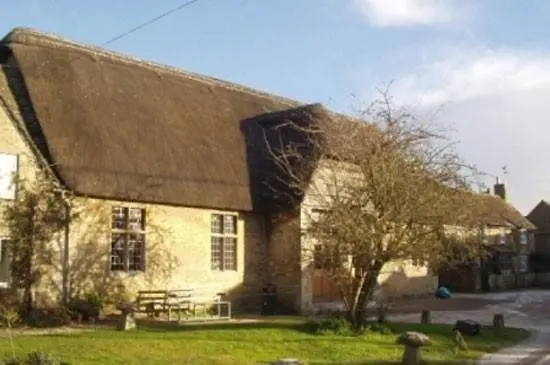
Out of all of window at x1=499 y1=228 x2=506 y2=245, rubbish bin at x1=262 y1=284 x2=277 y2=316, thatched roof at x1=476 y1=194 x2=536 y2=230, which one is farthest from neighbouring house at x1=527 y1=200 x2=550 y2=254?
rubbish bin at x1=262 y1=284 x2=277 y2=316

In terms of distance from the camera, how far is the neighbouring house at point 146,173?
69.4 feet

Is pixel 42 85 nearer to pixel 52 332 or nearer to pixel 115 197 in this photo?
pixel 115 197

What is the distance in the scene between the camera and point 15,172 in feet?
66.7

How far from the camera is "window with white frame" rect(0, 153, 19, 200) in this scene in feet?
65.9

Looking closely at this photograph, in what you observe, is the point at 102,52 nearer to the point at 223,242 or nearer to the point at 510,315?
the point at 223,242

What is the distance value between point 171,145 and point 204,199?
7.82ft

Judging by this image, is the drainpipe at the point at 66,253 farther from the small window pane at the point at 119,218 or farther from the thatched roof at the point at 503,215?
the thatched roof at the point at 503,215

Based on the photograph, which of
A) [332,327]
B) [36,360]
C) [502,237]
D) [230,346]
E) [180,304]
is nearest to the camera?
[36,360]

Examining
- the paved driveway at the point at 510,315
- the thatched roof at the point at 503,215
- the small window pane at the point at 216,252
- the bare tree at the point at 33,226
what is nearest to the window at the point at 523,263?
the thatched roof at the point at 503,215

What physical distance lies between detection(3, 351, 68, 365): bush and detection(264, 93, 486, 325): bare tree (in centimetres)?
864

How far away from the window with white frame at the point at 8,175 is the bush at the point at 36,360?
803 cm

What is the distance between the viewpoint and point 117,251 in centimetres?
2262

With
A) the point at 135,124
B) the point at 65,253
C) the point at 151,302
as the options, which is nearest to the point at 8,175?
the point at 65,253

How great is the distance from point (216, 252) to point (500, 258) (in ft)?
99.5
